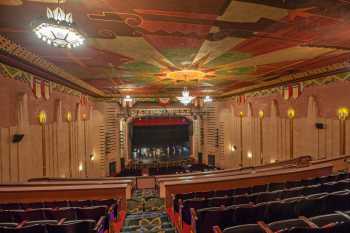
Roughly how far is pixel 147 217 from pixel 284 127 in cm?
882

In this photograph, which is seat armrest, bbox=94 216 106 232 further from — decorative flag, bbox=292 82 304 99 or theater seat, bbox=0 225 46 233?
decorative flag, bbox=292 82 304 99

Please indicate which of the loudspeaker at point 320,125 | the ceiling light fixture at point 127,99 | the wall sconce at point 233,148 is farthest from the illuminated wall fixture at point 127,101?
the loudspeaker at point 320,125

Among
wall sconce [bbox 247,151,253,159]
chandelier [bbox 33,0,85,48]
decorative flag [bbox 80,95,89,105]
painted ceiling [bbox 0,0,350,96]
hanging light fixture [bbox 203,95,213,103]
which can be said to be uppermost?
painted ceiling [bbox 0,0,350,96]

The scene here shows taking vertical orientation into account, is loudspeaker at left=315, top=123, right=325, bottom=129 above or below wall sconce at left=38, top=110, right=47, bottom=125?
below

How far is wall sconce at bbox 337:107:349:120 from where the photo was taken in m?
8.19

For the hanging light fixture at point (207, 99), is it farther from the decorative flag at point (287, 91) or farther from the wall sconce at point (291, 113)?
the wall sconce at point (291, 113)

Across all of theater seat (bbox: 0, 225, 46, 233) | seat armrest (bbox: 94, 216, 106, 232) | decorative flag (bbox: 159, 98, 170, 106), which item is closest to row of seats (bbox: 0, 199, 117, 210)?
seat armrest (bbox: 94, 216, 106, 232)

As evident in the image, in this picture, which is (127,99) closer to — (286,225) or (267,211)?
(267,211)

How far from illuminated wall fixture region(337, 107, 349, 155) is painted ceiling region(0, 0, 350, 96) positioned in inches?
77.1

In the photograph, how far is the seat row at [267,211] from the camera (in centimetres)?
346

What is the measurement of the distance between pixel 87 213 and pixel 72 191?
177 cm

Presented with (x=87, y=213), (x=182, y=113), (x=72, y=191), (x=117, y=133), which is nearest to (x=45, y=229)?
(x=87, y=213)

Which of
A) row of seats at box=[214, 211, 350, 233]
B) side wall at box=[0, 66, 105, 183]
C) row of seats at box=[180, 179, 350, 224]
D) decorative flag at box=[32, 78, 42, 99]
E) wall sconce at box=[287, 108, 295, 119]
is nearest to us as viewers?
row of seats at box=[214, 211, 350, 233]

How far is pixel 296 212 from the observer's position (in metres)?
3.66
